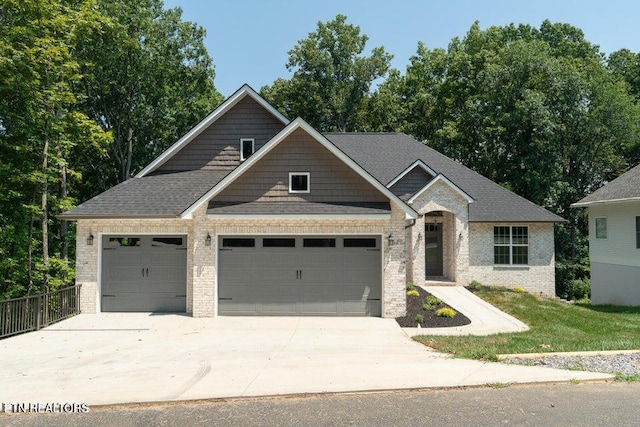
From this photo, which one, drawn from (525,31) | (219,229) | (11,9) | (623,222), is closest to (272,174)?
(219,229)

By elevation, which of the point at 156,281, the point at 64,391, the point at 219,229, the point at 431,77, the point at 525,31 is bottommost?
the point at 64,391

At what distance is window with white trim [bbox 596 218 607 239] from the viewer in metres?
A: 22.0

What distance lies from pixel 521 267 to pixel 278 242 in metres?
13.0

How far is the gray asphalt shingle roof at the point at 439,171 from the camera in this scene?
68.7 ft

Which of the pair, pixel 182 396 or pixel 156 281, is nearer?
pixel 182 396

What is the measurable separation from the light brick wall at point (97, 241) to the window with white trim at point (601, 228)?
19.6 m

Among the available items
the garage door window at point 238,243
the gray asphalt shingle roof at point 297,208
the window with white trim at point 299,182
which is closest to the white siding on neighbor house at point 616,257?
the gray asphalt shingle roof at point 297,208

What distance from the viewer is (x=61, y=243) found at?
2261cm

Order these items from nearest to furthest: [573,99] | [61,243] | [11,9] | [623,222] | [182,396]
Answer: [182,396] → [11,9] → [623,222] → [61,243] → [573,99]

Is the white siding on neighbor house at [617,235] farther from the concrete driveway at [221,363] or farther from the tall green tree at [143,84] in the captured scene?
the tall green tree at [143,84]

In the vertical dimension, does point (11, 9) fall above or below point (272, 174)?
above

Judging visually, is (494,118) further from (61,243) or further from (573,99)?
(61,243)

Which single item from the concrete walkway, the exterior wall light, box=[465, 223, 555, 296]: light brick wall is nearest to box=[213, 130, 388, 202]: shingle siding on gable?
the exterior wall light

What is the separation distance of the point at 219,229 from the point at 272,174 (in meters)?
2.30
